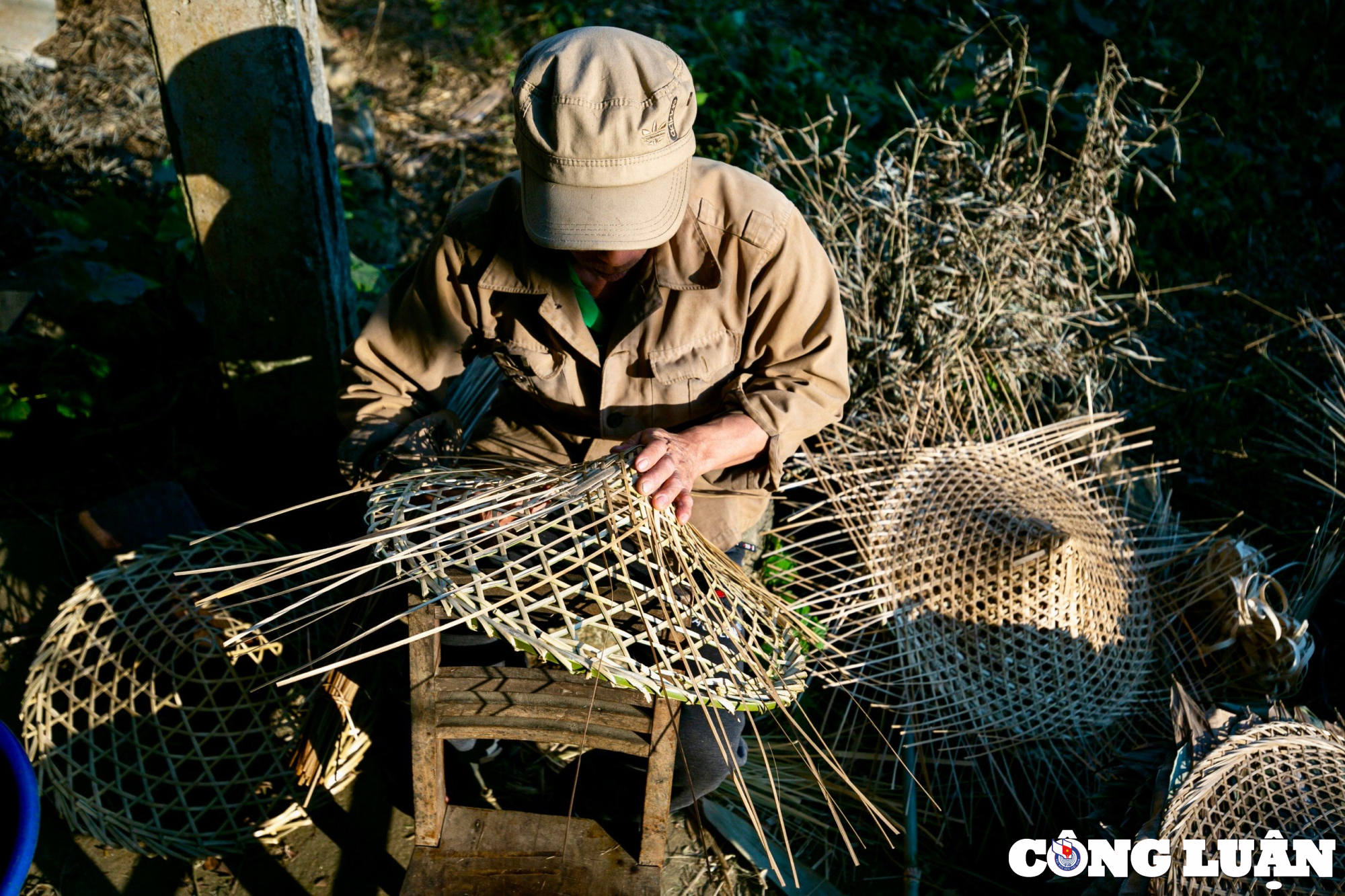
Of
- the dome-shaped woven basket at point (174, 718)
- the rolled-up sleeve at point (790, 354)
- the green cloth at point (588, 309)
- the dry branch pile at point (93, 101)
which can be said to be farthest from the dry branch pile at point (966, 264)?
the dry branch pile at point (93, 101)

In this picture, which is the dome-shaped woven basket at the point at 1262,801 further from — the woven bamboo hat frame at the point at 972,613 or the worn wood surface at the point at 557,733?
the worn wood surface at the point at 557,733

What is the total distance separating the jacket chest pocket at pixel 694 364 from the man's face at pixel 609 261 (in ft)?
0.64

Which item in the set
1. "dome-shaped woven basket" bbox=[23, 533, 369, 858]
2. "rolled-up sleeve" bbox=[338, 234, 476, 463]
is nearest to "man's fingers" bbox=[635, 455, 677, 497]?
"rolled-up sleeve" bbox=[338, 234, 476, 463]

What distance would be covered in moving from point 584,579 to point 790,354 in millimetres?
738

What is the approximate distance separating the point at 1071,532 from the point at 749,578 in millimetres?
1084

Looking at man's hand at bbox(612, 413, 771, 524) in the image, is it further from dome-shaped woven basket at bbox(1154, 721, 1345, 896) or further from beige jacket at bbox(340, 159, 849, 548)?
dome-shaped woven basket at bbox(1154, 721, 1345, 896)

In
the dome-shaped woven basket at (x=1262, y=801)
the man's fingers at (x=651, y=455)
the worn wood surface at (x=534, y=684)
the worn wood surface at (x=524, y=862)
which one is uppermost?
the man's fingers at (x=651, y=455)

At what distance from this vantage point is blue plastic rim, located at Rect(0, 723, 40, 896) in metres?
1.40

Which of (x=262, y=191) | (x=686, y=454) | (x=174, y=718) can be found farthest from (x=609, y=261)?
(x=174, y=718)

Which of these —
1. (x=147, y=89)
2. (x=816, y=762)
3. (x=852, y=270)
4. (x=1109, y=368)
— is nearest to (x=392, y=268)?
(x=147, y=89)

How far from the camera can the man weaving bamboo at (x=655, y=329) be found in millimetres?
1832

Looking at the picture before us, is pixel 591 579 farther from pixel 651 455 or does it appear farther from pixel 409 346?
pixel 409 346

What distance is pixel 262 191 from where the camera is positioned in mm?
2342

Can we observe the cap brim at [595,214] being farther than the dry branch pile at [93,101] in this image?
No
